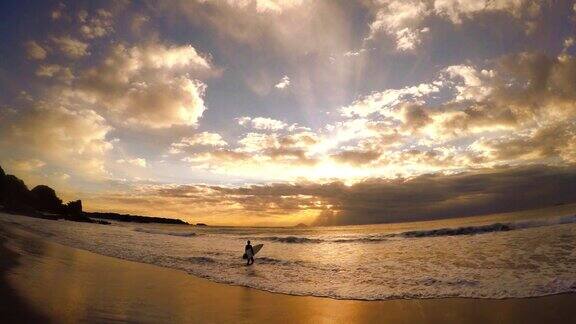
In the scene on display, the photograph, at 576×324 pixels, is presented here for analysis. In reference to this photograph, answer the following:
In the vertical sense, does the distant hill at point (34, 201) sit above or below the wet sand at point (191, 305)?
above

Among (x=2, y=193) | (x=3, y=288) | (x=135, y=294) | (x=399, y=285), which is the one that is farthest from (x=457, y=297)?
(x=2, y=193)

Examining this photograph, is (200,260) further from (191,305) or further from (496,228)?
(496,228)

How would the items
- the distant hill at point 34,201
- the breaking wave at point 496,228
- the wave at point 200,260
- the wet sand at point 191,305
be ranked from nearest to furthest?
the wet sand at point 191,305, the wave at point 200,260, the breaking wave at point 496,228, the distant hill at point 34,201

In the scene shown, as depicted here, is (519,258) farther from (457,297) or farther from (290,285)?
(290,285)

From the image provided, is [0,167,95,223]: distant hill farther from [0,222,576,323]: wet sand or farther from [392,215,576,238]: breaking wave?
[392,215,576,238]: breaking wave

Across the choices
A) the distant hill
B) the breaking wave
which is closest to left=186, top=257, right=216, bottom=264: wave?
the breaking wave

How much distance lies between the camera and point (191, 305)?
11.2 m

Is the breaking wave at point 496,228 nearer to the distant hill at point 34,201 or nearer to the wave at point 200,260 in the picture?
the wave at point 200,260

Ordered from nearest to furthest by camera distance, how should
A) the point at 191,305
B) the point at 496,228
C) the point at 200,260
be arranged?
the point at 191,305, the point at 200,260, the point at 496,228

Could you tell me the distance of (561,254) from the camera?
2062 cm

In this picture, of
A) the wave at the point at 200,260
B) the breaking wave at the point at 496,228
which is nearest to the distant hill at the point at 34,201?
the wave at the point at 200,260

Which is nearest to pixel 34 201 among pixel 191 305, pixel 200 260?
pixel 200 260

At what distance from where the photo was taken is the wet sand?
29.2 ft

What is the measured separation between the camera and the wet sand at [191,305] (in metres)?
8.91
